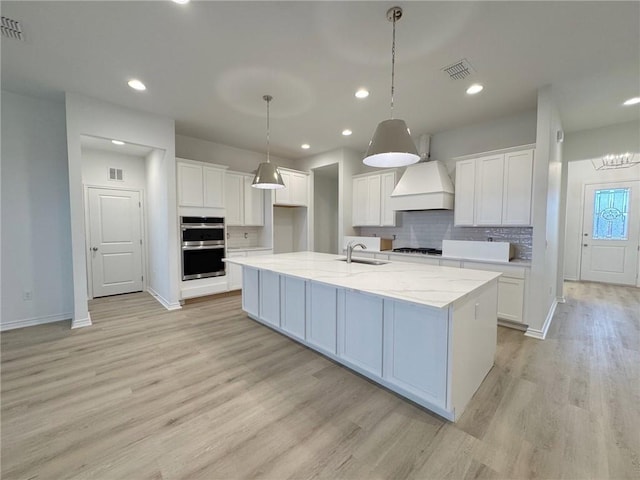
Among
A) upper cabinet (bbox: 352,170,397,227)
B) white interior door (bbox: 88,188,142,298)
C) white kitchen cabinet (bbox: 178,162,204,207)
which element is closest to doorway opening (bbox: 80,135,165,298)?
white interior door (bbox: 88,188,142,298)

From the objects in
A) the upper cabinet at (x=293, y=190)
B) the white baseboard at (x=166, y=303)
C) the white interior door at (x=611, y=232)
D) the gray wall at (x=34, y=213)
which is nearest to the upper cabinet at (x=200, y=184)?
the upper cabinet at (x=293, y=190)

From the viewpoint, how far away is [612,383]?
7.30ft

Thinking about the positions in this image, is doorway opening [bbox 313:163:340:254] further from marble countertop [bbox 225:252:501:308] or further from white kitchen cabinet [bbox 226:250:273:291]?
marble countertop [bbox 225:252:501:308]

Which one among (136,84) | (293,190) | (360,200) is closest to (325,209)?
(293,190)

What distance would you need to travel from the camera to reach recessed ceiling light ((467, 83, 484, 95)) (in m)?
3.01

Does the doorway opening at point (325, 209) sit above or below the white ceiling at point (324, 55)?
below

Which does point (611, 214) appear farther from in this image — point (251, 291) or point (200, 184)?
point (200, 184)

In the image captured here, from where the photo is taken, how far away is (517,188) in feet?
11.5

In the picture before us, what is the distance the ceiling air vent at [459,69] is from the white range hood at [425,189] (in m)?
1.61

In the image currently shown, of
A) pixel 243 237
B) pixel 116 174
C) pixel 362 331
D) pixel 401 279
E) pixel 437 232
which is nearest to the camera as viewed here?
pixel 401 279

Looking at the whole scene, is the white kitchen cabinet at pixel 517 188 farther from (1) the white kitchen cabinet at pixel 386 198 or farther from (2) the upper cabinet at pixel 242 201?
(2) the upper cabinet at pixel 242 201

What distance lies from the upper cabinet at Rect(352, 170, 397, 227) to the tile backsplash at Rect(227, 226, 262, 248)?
2197mm

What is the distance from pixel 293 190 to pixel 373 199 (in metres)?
1.77

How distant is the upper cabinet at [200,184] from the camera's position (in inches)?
169
